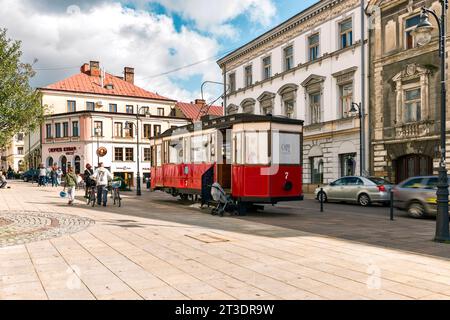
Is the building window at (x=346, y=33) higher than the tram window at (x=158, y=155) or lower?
higher

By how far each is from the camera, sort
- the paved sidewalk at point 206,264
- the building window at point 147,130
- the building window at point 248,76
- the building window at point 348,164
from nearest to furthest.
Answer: the paved sidewalk at point 206,264, the building window at point 348,164, the building window at point 248,76, the building window at point 147,130

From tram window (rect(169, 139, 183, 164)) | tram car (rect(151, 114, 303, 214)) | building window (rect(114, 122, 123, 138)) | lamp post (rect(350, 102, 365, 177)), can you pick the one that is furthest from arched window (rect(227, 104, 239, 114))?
tram car (rect(151, 114, 303, 214))

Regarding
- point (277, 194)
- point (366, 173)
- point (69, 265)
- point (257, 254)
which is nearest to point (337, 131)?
point (366, 173)

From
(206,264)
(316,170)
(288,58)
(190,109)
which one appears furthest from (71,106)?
(206,264)

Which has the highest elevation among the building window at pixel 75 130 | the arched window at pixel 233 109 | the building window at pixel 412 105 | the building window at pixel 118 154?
the arched window at pixel 233 109

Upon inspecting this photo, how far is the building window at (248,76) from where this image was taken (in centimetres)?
3672

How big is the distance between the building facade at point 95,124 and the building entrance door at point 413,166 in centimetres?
3302

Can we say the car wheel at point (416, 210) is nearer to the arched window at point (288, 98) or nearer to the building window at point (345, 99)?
the building window at point (345, 99)

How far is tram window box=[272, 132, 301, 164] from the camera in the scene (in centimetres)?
1434

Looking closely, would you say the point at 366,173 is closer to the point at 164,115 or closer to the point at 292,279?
the point at 292,279

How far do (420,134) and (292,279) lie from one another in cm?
1847

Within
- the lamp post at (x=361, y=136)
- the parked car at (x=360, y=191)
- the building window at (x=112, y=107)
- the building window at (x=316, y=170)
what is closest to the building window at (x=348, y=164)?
the lamp post at (x=361, y=136)

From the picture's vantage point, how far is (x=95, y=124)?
5175 cm

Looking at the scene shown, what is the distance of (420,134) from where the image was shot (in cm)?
2166
